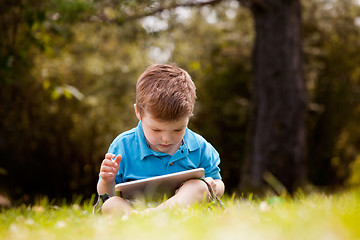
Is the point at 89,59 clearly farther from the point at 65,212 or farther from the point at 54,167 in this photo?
the point at 65,212

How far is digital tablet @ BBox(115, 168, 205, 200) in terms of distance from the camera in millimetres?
2701

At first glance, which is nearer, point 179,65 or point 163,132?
point 163,132

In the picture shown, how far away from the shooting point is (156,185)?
2781mm

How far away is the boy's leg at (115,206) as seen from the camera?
277 cm

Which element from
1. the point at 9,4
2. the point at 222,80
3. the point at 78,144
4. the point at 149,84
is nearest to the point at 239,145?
the point at 222,80

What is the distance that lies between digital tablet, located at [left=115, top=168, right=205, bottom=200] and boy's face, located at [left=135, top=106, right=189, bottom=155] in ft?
1.00

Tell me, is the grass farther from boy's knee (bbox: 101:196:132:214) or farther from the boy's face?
the boy's face

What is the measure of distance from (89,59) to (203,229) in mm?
9055

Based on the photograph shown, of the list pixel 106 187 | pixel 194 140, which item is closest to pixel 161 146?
pixel 194 140

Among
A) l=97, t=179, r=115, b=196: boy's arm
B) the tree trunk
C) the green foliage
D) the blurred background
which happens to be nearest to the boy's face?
l=97, t=179, r=115, b=196: boy's arm

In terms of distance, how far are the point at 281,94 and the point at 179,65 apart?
13.1 ft

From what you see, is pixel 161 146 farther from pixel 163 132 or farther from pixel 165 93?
pixel 165 93

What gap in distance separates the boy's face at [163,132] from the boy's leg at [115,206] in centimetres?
49

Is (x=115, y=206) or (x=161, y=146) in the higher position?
(x=161, y=146)
